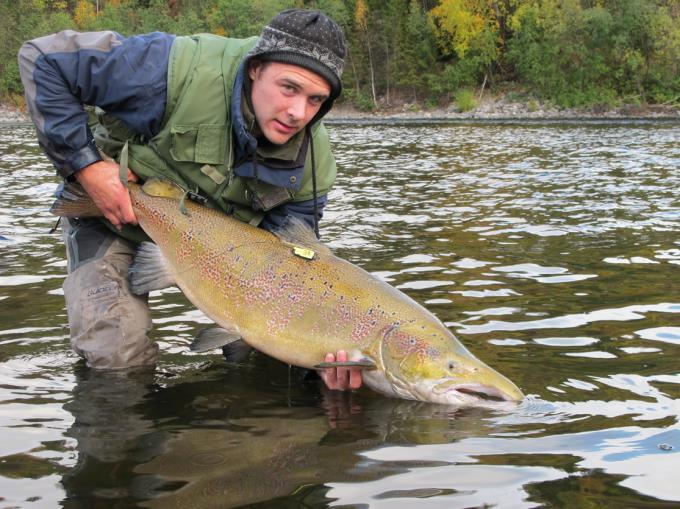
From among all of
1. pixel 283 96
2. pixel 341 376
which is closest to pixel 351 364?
pixel 341 376

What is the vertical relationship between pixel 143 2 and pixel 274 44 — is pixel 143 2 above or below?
above

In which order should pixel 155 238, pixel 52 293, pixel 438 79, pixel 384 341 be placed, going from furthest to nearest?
pixel 438 79, pixel 52 293, pixel 155 238, pixel 384 341

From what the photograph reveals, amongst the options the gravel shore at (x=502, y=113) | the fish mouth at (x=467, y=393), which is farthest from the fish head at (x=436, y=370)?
the gravel shore at (x=502, y=113)

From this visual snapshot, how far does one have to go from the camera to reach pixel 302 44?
13.8 ft

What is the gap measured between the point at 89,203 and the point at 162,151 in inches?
20.7

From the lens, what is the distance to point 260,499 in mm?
2904

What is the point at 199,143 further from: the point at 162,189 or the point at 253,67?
the point at 253,67

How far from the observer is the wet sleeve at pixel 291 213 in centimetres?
489

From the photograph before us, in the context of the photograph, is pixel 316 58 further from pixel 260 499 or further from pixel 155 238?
pixel 260 499

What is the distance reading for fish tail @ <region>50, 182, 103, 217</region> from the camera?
4.54 m

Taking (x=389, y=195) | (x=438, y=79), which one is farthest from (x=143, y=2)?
(x=389, y=195)

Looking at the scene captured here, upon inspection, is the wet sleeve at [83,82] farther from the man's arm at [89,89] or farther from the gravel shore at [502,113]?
the gravel shore at [502,113]

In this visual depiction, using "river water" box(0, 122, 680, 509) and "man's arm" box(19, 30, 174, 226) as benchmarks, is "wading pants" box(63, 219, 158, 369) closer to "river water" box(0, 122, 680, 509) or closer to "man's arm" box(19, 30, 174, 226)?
"river water" box(0, 122, 680, 509)

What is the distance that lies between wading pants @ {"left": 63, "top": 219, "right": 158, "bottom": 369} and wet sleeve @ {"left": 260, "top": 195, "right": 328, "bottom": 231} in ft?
2.91
